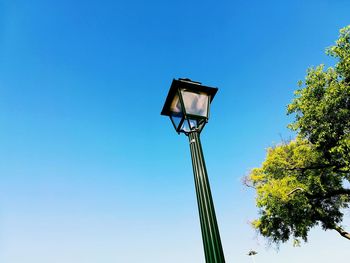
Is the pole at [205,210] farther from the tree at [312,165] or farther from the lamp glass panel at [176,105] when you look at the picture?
the tree at [312,165]

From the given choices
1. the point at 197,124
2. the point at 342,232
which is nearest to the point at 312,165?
the point at 342,232

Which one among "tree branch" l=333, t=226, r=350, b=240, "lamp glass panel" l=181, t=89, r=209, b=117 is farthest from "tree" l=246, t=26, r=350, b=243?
"lamp glass panel" l=181, t=89, r=209, b=117

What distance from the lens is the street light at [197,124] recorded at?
2.31 metres

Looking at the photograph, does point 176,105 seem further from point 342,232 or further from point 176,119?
point 342,232

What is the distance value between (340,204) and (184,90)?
61.7 ft

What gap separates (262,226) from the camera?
54.5 ft

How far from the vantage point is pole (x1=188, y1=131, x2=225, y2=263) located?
7.27ft

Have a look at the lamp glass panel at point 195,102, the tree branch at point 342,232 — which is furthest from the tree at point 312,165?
the lamp glass panel at point 195,102

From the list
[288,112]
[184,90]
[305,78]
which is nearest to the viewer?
[184,90]

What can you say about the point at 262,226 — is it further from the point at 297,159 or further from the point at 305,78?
the point at 305,78

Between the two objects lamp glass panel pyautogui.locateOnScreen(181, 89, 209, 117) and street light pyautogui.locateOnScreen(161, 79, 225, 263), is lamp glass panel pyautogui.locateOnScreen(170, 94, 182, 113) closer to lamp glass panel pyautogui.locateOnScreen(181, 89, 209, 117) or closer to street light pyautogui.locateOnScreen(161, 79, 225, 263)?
street light pyautogui.locateOnScreen(161, 79, 225, 263)

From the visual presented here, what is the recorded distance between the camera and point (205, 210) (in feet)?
7.96

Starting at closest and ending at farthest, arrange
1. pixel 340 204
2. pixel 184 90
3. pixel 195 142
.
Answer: pixel 195 142, pixel 184 90, pixel 340 204

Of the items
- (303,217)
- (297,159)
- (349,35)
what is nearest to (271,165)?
(297,159)
